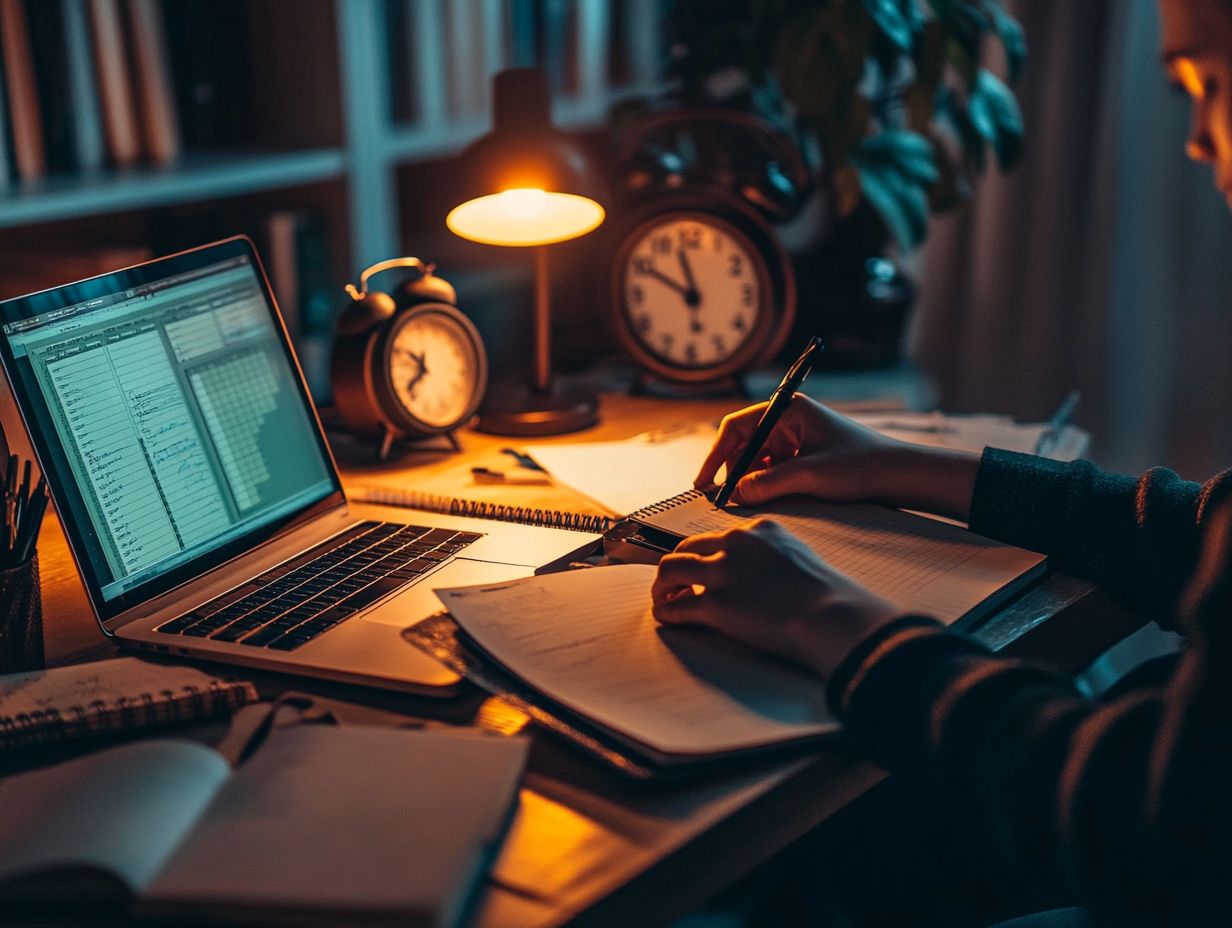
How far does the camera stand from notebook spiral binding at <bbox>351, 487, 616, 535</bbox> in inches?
43.0

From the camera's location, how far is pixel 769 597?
81cm

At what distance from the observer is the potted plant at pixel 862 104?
162 cm

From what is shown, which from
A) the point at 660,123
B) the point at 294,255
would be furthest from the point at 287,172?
the point at 660,123

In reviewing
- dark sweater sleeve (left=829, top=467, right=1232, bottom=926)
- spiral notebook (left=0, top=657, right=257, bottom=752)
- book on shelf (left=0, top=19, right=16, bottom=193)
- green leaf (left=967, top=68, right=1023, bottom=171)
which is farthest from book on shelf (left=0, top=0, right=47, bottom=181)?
green leaf (left=967, top=68, right=1023, bottom=171)

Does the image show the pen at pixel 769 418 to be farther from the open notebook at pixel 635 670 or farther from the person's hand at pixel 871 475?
the open notebook at pixel 635 670

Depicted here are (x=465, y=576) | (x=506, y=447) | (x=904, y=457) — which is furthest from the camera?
(x=506, y=447)

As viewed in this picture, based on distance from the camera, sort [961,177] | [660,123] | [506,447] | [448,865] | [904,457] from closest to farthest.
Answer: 1. [448,865]
2. [904,457]
3. [506,447]
4. [660,123]
5. [961,177]

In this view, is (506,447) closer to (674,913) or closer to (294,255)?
(294,255)

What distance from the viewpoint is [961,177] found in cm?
217

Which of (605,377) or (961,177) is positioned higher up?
(961,177)

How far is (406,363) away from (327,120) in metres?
0.55

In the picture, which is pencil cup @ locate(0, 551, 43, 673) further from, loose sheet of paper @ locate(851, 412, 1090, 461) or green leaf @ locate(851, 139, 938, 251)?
green leaf @ locate(851, 139, 938, 251)

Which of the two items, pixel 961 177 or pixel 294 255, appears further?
pixel 961 177

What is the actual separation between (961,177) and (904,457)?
1253mm
